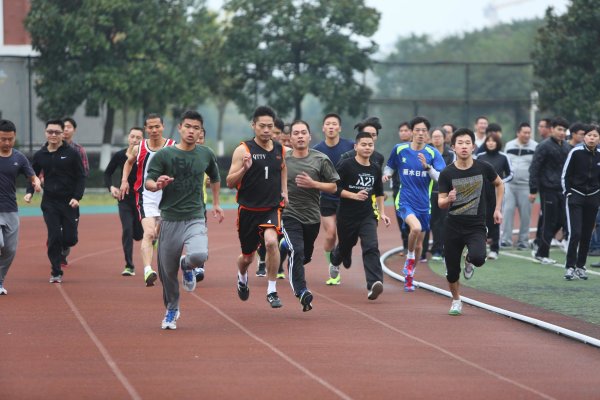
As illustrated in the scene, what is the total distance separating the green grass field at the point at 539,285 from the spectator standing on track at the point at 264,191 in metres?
3.18

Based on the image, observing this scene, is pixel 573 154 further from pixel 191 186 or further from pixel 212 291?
pixel 191 186

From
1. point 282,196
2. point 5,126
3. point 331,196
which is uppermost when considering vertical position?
point 5,126

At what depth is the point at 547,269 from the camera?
17.5 m

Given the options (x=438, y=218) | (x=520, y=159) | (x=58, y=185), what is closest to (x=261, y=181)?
(x=58, y=185)

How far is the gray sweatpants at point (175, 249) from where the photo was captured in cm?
1099

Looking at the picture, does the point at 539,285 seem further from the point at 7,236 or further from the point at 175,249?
the point at 7,236

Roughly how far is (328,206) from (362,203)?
1.56 m

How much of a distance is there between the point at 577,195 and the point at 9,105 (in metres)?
26.6

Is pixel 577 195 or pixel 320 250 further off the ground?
pixel 577 195

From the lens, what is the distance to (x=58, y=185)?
49.8 feet

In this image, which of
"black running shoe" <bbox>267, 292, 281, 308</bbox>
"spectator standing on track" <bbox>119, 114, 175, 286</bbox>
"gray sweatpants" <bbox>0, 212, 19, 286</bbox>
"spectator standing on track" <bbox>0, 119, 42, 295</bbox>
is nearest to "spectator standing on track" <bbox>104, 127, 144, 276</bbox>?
"spectator standing on track" <bbox>119, 114, 175, 286</bbox>

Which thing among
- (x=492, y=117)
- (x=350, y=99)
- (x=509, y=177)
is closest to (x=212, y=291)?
(x=509, y=177)

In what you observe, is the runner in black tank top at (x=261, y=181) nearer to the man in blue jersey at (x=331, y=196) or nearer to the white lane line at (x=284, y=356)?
the white lane line at (x=284, y=356)

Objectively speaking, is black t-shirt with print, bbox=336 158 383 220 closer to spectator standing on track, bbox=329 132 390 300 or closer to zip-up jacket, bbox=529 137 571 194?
spectator standing on track, bbox=329 132 390 300
